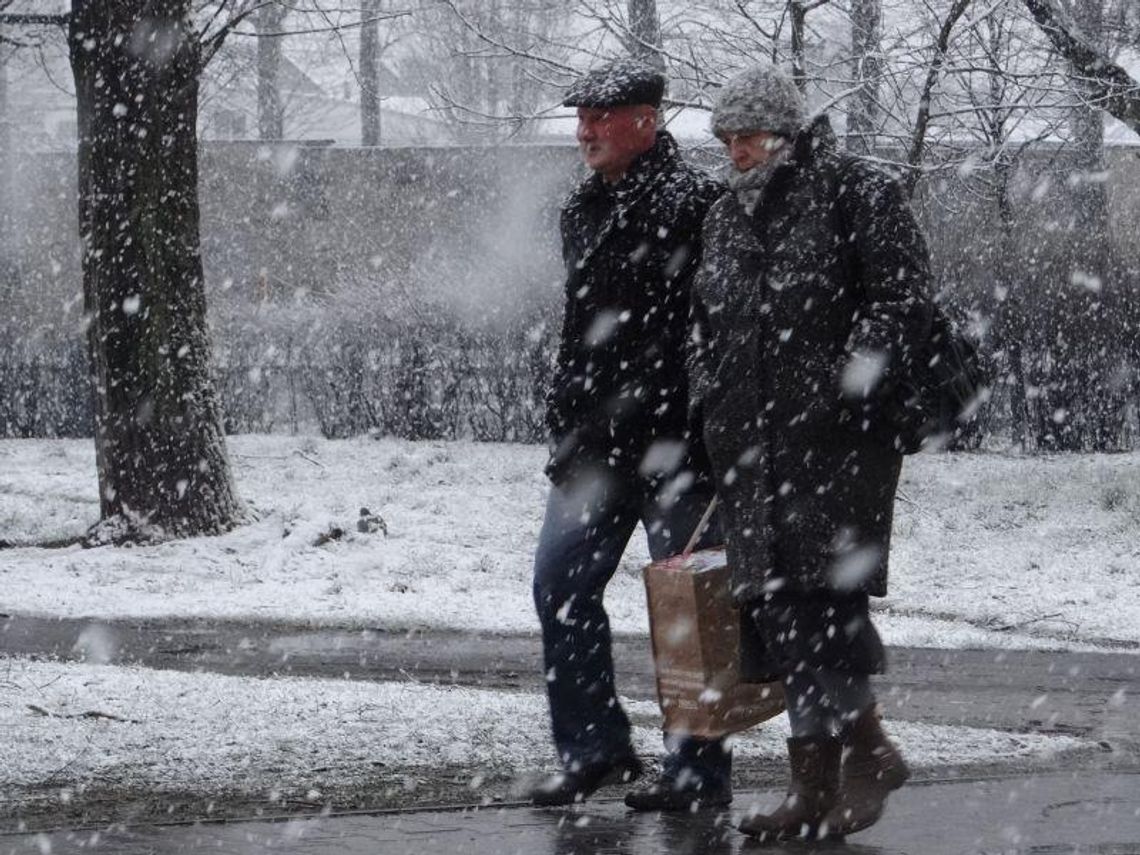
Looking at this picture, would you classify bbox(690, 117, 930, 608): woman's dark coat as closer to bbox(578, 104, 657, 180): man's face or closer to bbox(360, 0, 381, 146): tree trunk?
bbox(578, 104, 657, 180): man's face

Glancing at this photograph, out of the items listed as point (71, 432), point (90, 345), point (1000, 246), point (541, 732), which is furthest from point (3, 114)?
point (541, 732)

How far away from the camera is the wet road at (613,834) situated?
13.6ft

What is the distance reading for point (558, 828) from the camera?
14.4ft

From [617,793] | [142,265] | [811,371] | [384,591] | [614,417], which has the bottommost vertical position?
[384,591]

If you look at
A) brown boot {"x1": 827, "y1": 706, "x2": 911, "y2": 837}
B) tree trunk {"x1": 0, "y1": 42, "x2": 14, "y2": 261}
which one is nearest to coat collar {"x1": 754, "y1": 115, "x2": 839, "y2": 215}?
brown boot {"x1": 827, "y1": 706, "x2": 911, "y2": 837}

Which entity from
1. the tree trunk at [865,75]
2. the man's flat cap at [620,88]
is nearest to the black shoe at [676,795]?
the man's flat cap at [620,88]

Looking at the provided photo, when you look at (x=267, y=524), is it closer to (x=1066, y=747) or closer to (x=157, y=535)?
(x=157, y=535)

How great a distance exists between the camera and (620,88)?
4.55 meters

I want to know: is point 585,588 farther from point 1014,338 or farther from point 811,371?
point 1014,338

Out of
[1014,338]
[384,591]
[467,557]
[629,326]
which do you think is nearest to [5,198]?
[1014,338]

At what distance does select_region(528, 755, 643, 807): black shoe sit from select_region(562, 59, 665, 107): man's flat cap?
1705 mm

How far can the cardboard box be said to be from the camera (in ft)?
14.1

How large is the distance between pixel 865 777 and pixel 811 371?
971mm

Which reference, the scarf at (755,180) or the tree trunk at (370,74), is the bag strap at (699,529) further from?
the tree trunk at (370,74)
